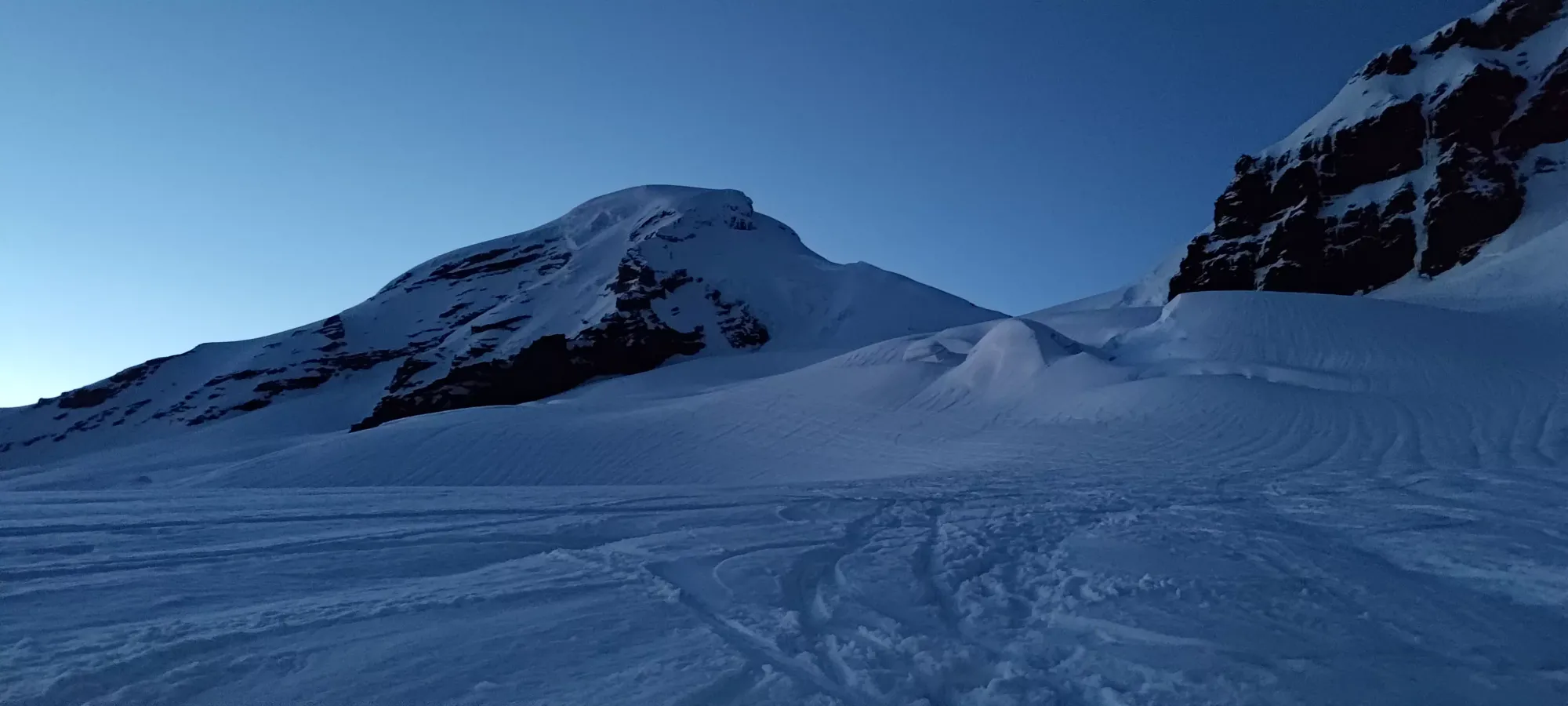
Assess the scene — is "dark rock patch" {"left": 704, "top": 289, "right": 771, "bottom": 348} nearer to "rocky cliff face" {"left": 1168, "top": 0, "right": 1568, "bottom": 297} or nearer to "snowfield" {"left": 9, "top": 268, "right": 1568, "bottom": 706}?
"rocky cliff face" {"left": 1168, "top": 0, "right": 1568, "bottom": 297}

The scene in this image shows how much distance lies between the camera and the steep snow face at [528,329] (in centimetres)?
5456

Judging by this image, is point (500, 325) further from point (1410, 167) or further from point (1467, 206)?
point (1467, 206)

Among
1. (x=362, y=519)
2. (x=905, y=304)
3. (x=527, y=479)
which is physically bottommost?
(x=527, y=479)

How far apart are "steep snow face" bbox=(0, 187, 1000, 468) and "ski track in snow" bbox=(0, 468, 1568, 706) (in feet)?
153

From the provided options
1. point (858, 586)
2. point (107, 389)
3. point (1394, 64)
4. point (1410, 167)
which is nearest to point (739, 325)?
point (1410, 167)

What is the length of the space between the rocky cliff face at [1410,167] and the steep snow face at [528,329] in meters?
22.2

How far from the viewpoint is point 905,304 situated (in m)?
63.2

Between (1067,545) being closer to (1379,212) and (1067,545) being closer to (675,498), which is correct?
(675,498)

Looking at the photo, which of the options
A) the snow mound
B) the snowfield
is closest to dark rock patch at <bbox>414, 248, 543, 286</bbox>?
the snow mound

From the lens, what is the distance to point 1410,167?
148 ft

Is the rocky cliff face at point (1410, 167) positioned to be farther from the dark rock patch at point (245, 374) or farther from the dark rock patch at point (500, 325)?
the dark rock patch at point (245, 374)

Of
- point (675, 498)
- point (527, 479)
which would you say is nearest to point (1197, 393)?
point (675, 498)

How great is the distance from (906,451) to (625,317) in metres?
43.9

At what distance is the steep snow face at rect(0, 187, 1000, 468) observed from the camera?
54562 millimetres
